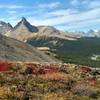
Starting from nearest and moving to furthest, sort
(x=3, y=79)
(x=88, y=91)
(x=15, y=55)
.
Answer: (x=88, y=91) < (x=3, y=79) < (x=15, y=55)

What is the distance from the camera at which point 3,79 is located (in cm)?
2870

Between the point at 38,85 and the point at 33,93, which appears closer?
the point at 33,93

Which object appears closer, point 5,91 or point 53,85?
point 5,91

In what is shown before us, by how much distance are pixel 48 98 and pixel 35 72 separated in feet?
52.4

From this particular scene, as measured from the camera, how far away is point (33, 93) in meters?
24.2

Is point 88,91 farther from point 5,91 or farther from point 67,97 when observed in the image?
point 5,91

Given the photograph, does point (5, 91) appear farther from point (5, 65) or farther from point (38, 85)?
point (5, 65)

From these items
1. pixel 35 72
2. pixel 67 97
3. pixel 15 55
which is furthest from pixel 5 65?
pixel 15 55

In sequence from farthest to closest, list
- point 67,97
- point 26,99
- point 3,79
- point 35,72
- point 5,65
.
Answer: point 5,65
point 35,72
point 3,79
point 67,97
point 26,99

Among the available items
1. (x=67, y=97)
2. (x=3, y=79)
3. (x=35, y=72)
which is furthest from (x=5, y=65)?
(x=67, y=97)

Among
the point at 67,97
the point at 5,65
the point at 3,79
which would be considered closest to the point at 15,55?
the point at 5,65

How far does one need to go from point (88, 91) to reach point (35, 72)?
12242 mm

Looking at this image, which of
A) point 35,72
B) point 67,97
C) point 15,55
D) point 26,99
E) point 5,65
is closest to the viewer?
point 26,99

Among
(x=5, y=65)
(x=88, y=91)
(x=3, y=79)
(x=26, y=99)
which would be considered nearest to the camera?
(x=26, y=99)
